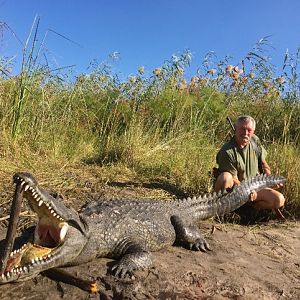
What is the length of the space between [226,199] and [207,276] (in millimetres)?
2002

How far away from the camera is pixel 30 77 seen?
21.0ft

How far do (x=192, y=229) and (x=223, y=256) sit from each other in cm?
53

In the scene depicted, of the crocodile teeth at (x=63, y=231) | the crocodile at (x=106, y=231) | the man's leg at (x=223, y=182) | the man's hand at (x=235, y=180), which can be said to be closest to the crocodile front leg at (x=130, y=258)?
the crocodile at (x=106, y=231)

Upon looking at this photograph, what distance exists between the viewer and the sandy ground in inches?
123

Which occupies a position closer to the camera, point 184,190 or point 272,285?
point 272,285

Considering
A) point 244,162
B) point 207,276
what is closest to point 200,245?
point 207,276

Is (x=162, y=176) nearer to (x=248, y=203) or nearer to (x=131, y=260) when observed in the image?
(x=248, y=203)

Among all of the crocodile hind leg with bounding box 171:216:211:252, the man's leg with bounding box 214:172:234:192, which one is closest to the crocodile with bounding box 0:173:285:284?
the crocodile hind leg with bounding box 171:216:211:252

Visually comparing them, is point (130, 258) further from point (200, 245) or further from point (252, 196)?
point (252, 196)

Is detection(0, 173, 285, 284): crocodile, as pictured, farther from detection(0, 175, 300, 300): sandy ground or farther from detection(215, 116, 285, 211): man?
detection(215, 116, 285, 211): man

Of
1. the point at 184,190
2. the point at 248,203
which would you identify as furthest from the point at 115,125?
the point at 248,203

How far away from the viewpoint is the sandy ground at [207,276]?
10.3 feet

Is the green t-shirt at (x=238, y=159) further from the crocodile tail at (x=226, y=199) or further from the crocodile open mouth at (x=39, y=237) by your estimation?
the crocodile open mouth at (x=39, y=237)

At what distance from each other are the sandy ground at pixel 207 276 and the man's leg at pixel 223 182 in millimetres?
1022
